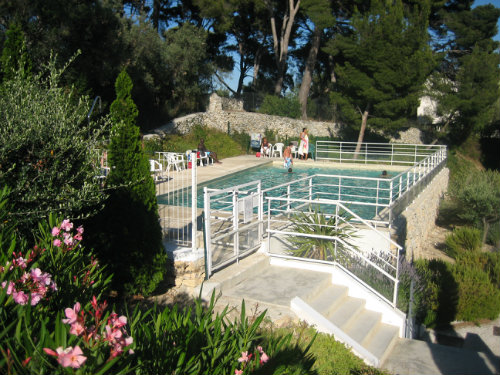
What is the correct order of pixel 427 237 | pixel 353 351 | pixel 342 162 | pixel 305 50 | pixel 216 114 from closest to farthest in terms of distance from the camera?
pixel 353 351 < pixel 427 237 < pixel 342 162 < pixel 216 114 < pixel 305 50

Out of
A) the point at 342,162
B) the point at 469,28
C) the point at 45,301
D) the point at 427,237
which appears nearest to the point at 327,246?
the point at 45,301

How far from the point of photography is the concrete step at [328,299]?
580 centimetres

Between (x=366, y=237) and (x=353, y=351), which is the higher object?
(x=366, y=237)

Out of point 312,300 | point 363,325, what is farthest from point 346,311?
point 312,300

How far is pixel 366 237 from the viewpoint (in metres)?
8.13

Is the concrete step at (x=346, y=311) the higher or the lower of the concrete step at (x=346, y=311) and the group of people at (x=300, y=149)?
the lower

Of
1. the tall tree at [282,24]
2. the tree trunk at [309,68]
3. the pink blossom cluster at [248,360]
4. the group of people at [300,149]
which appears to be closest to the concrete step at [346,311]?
the pink blossom cluster at [248,360]

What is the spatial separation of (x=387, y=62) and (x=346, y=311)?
18871 mm

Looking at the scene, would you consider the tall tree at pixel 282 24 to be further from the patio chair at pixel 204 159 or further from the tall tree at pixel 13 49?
the tall tree at pixel 13 49

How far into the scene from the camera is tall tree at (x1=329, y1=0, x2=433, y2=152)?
22078mm

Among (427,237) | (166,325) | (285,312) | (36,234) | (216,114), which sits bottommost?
(427,237)

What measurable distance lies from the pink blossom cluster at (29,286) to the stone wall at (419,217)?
737 centimetres

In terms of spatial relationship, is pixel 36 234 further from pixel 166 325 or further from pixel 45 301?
pixel 166 325

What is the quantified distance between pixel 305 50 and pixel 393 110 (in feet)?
37.9
